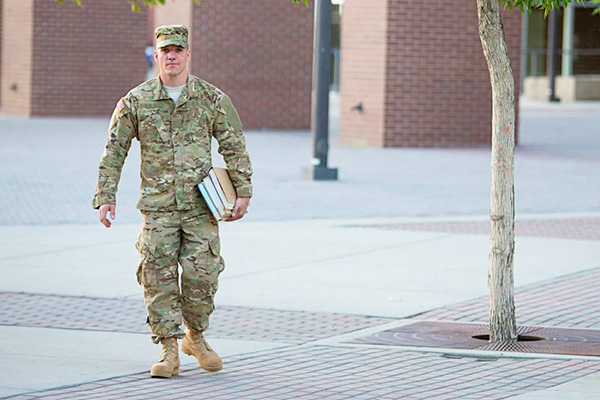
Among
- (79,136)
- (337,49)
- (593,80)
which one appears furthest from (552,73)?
(79,136)

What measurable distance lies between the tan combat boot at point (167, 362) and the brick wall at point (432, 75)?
611 inches

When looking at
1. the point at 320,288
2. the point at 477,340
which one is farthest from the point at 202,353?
the point at 320,288

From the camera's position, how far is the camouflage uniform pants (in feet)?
21.4

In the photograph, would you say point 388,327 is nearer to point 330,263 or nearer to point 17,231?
point 330,263

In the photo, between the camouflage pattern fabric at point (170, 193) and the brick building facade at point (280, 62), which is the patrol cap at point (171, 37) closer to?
the camouflage pattern fabric at point (170, 193)

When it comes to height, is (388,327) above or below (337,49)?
below

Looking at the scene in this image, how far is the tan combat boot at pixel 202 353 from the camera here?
6.64 metres

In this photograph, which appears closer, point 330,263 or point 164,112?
point 164,112

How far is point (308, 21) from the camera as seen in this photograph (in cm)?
2669

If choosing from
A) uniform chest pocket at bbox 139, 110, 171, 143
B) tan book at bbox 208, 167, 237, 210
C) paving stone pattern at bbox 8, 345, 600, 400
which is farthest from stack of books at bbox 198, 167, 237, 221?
paving stone pattern at bbox 8, 345, 600, 400

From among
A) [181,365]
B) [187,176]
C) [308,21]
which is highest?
[308,21]

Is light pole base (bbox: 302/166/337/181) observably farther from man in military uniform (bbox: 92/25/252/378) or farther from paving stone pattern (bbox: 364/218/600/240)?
man in military uniform (bbox: 92/25/252/378)

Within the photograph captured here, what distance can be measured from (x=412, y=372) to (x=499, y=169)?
1391 mm

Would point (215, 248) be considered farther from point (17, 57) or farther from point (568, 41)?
point (568, 41)
